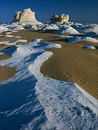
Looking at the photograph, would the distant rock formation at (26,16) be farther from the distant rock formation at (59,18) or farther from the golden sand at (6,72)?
the golden sand at (6,72)

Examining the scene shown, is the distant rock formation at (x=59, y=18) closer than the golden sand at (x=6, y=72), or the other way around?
the golden sand at (x=6, y=72)

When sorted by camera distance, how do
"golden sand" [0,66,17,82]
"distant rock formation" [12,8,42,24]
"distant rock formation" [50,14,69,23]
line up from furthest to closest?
"distant rock formation" [50,14,69,23] < "distant rock formation" [12,8,42,24] < "golden sand" [0,66,17,82]

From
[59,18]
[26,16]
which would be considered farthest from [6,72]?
[59,18]

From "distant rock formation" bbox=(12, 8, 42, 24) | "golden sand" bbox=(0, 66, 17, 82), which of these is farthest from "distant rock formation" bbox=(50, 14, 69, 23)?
"golden sand" bbox=(0, 66, 17, 82)

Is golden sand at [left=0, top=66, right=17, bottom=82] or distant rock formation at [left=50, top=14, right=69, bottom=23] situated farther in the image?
distant rock formation at [left=50, top=14, right=69, bottom=23]

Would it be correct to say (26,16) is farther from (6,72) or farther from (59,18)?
(6,72)

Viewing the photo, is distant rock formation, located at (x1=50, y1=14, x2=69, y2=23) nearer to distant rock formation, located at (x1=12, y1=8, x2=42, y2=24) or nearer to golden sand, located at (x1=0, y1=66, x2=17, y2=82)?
distant rock formation, located at (x1=12, y1=8, x2=42, y2=24)

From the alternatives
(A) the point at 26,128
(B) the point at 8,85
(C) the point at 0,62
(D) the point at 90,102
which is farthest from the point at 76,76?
(C) the point at 0,62

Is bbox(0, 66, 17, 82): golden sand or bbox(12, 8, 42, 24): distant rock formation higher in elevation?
bbox(12, 8, 42, 24): distant rock formation

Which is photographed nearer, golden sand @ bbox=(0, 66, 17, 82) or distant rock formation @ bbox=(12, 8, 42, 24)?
golden sand @ bbox=(0, 66, 17, 82)

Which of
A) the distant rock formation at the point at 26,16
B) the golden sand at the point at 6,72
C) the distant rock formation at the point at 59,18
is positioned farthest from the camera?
the distant rock formation at the point at 59,18

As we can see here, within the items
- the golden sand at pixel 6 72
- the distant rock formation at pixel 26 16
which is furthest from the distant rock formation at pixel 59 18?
the golden sand at pixel 6 72

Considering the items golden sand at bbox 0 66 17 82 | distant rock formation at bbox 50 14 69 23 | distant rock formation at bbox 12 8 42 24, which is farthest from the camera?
distant rock formation at bbox 50 14 69 23

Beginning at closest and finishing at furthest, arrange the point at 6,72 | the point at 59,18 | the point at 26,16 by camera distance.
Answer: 1. the point at 6,72
2. the point at 26,16
3. the point at 59,18
